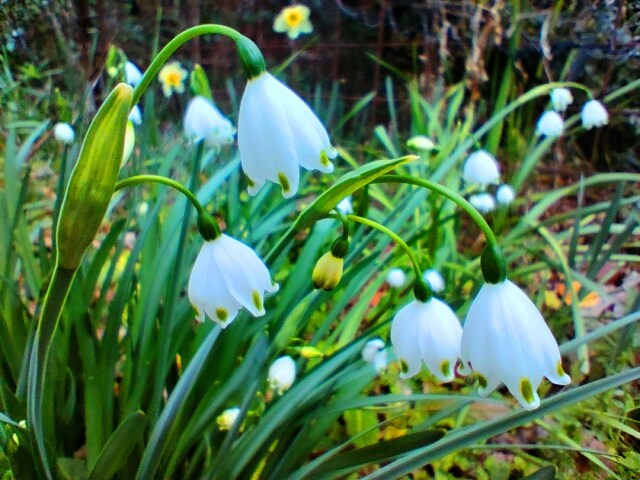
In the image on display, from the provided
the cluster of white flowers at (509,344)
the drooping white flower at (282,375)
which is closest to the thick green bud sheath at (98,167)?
the cluster of white flowers at (509,344)

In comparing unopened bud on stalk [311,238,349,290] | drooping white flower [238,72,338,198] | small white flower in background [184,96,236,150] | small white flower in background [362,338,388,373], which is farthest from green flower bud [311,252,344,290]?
small white flower in background [184,96,236,150]

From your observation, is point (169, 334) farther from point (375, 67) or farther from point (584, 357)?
point (375, 67)

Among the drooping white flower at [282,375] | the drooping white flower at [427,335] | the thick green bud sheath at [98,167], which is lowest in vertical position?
the drooping white flower at [282,375]

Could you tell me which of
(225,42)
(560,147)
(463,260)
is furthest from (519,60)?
(225,42)

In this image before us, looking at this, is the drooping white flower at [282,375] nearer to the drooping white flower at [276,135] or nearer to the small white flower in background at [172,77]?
the drooping white flower at [276,135]

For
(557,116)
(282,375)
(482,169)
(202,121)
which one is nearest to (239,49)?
(282,375)

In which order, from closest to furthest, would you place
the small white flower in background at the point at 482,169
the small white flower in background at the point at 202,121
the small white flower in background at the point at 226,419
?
the small white flower in background at the point at 226,419 → the small white flower in background at the point at 202,121 → the small white flower in background at the point at 482,169
